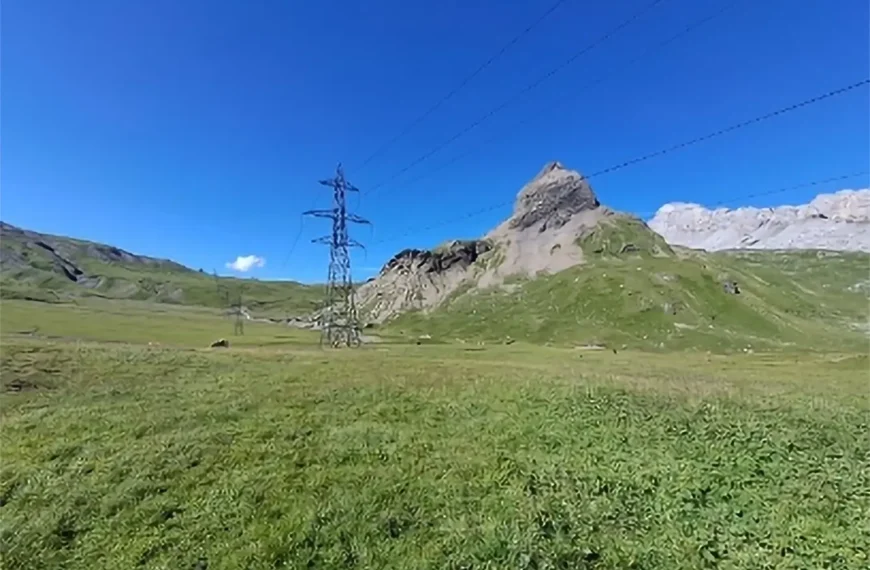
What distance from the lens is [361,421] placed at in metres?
22.3

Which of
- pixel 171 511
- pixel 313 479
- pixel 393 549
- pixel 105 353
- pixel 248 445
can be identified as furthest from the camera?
pixel 105 353

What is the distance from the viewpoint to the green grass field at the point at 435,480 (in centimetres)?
1338

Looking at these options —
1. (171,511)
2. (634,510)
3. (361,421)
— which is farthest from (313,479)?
(634,510)

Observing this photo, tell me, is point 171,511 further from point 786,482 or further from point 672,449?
point 786,482

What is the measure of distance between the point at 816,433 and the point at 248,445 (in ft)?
67.3

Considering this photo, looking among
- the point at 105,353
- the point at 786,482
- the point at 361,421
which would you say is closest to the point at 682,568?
the point at 786,482

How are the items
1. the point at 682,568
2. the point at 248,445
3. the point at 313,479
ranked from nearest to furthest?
the point at 682,568 → the point at 313,479 → the point at 248,445

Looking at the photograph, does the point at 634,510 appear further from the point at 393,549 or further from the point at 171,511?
the point at 171,511

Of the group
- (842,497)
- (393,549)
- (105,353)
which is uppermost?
(105,353)

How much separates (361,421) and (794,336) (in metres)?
212

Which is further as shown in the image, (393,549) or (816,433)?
(816,433)

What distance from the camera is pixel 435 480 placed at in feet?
53.9

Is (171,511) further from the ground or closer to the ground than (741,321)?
closer to the ground

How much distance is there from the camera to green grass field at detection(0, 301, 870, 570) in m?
13.4
